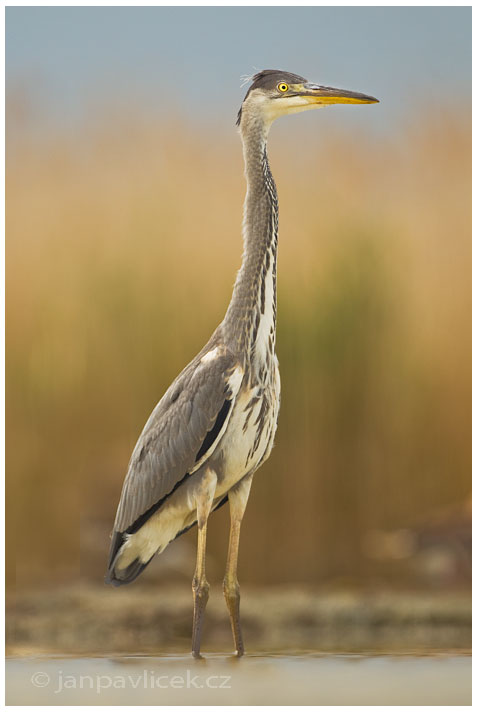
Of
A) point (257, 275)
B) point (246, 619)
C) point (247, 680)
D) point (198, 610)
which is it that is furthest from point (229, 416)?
point (246, 619)

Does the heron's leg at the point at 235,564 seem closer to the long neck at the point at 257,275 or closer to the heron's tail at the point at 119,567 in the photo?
the heron's tail at the point at 119,567

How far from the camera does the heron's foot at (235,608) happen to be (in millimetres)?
4773

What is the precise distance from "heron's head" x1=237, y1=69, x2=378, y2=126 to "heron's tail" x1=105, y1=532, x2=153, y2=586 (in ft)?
7.81

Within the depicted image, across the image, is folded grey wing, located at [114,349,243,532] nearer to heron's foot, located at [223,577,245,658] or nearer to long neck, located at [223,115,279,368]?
long neck, located at [223,115,279,368]

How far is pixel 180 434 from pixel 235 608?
0.94m

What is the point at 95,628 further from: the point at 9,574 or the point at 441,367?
the point at 441,367

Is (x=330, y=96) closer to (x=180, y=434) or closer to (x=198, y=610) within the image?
(x=180, y=434)

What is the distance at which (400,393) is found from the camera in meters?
6.80

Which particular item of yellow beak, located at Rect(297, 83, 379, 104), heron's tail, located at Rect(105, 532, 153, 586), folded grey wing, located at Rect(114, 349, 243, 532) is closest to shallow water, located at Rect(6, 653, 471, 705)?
heron's tail, located at Rect(105, 532, 153, 586)

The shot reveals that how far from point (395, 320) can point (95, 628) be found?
3.05 m

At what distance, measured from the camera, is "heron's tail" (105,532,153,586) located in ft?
16.3

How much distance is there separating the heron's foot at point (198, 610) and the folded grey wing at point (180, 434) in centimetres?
47

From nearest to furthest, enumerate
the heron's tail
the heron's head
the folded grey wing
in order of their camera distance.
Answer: the folded grey wing
the heron's tail
the heron's head

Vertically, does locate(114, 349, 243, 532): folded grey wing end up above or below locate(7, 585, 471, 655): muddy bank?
above
